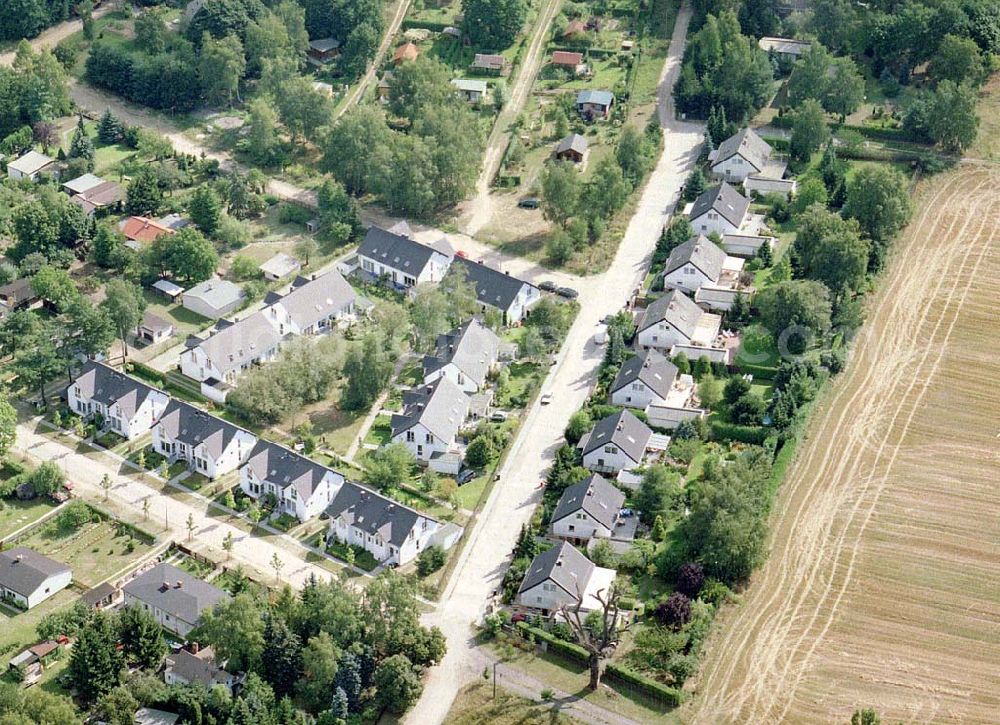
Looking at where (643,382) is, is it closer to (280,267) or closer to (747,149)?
(280,267)

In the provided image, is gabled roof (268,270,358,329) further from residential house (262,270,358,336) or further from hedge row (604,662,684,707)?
hedge row (604,662,684,707)

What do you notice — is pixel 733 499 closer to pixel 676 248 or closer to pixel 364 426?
pixel 364 426

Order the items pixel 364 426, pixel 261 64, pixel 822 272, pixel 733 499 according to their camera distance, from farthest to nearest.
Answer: pixel 261 64
pixel 822 272
pixel 364 426
pixel 733 499

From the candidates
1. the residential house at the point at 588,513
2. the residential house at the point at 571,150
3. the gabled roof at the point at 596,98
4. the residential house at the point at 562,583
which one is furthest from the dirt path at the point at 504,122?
the residential house at the point at 562,583

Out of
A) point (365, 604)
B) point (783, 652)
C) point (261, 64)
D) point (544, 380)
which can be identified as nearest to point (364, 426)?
point (544, 380)

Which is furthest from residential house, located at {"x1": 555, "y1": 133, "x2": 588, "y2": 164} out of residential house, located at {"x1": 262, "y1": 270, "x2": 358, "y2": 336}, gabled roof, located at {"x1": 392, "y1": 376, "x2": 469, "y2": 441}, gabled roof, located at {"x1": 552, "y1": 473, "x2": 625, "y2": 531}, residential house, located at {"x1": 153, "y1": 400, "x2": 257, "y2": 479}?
gabled roof, located at {"x1": 552, "y1": 473, "x2": 625, "y2": 531}

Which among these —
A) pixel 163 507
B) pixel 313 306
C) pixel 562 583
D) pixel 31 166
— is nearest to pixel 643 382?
pixel 562 583
